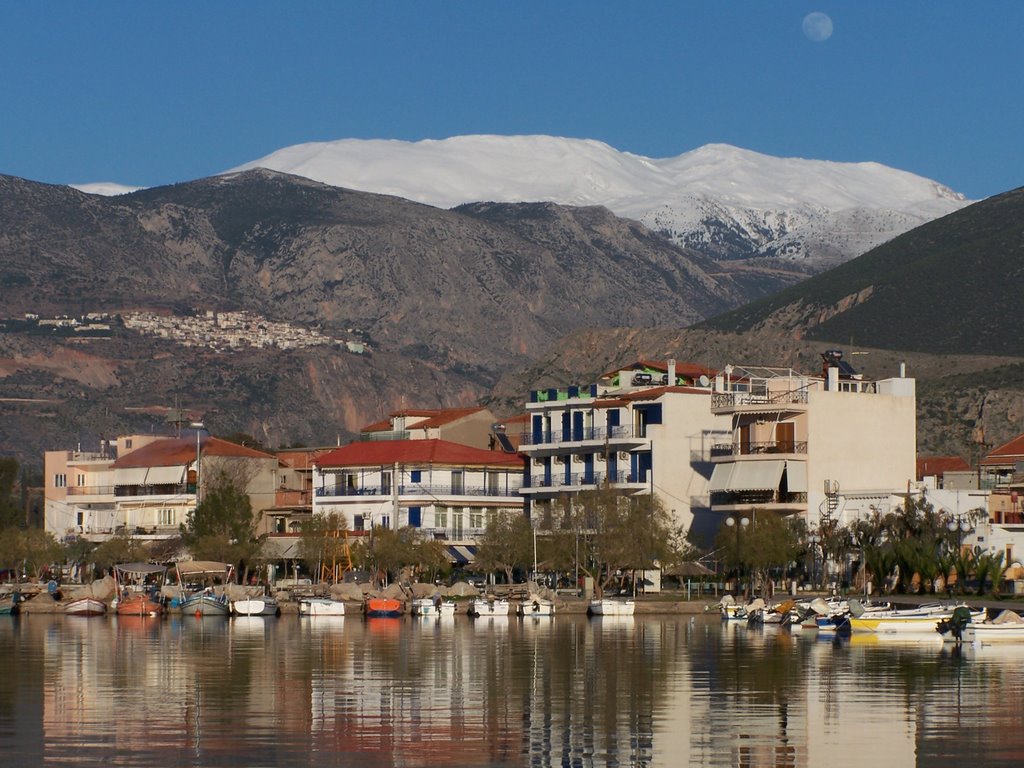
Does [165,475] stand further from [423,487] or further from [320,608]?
[320,608]

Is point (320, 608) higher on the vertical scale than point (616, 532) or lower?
lower

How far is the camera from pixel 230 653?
6856 cm

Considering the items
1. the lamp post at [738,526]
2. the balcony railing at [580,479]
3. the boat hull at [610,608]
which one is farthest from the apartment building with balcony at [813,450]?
the boat hull at [610,608]

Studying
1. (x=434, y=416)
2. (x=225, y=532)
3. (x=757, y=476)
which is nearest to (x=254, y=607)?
(x=225, y=532)

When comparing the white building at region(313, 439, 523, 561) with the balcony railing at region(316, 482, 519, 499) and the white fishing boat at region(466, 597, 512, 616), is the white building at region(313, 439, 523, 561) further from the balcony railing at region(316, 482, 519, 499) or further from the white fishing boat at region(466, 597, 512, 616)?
the white fishing boat at region(466, 597, 512, 616)

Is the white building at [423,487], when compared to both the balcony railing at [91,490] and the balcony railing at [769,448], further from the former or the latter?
the balcony railing at [91,490]

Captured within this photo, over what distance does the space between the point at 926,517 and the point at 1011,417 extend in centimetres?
6410

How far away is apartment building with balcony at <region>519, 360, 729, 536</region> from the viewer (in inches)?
4525

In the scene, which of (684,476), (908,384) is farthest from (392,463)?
(908,384)

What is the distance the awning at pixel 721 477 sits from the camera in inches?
4368

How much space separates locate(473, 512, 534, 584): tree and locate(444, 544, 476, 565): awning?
7.11 meters

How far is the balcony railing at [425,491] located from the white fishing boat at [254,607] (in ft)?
79.2

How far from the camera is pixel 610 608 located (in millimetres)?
96438

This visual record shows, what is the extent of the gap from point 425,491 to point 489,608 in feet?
89.3
